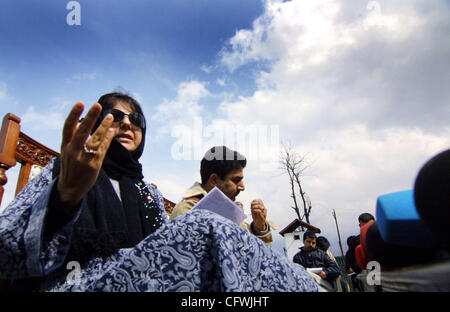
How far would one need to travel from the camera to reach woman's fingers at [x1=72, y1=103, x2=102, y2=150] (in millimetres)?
859

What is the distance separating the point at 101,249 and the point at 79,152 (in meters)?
0.42

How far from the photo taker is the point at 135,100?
79.8 inches

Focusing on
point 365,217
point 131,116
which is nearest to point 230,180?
point 131,116

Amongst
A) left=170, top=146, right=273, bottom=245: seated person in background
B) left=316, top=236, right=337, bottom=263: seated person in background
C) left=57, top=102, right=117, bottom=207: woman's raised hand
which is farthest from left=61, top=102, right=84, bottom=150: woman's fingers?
left=316, top=236, right=337, bottom=263: seated person in background

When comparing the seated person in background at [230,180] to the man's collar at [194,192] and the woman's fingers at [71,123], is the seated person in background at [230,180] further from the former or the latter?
the woman's fingers at [71,123]

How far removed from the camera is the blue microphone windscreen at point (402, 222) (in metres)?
0.57

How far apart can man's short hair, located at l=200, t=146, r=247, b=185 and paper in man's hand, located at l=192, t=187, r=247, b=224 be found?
1080 millimetres

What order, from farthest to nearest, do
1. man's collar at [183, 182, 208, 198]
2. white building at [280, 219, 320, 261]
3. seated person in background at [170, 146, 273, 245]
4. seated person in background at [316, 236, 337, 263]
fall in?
white building at [280, 219, 320, 261] < seated person in background at [316, 236, 337, 263] < seated person in background at [170, 146, 273, 245] < man's collar at [183, 182, 208, 198]

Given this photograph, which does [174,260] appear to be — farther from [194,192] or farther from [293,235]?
[293,235]

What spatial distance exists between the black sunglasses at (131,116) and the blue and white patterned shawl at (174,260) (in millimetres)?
991

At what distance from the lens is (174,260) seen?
82cm

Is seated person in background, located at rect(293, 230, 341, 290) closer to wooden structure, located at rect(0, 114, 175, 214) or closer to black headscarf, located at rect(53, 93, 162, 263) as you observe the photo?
black headscarf, located at rect(53, 93, 162, 263)
